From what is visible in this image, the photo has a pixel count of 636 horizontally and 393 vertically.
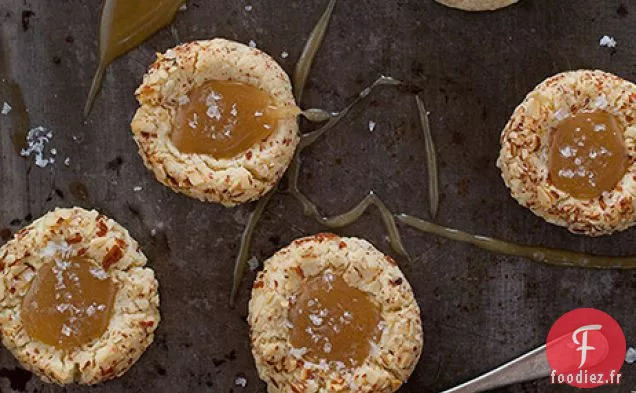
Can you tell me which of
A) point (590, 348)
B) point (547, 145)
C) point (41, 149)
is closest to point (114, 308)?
point (41, 149)

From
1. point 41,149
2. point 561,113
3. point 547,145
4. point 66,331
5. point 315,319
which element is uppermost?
point 561,113

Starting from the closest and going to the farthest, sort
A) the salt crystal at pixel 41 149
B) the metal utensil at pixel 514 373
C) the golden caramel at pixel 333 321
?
the golden caramel at pixel 333 321 → the metal utensil at pixel 514 373 → the salt crystal at pixel 41 149

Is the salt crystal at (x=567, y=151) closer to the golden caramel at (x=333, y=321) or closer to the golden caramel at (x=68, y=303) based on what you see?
the golden caramel at (x=333, y=321)

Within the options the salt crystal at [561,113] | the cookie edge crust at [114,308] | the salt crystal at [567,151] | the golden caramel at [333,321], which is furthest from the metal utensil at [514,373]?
the cookie edge crust at [114,308]

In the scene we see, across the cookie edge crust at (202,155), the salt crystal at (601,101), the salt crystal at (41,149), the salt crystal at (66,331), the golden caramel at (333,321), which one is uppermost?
the salt crystal at (601,101)

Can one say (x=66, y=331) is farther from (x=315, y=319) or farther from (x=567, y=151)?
(x=567, y=151)
